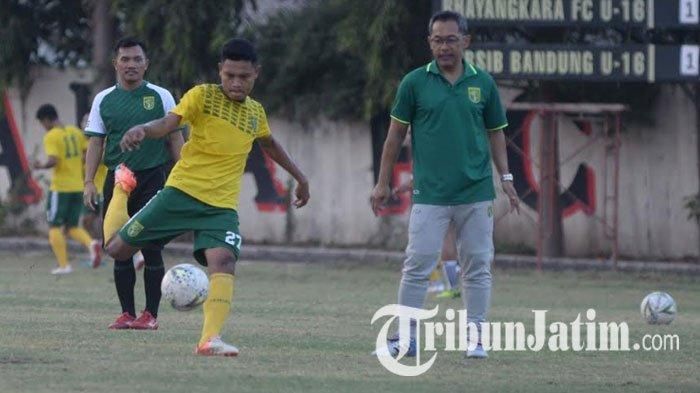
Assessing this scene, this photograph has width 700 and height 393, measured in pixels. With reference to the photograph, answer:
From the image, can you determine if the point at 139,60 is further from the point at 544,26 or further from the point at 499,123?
the point at 544,26

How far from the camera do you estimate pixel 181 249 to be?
23141 mm

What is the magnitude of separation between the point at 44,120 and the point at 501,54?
5902mm

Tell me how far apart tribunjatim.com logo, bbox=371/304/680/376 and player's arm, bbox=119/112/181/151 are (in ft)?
5.92

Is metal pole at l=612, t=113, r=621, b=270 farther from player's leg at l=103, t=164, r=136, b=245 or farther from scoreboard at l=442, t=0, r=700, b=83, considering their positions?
player's leg at l=103, t=164, r=136, b=245

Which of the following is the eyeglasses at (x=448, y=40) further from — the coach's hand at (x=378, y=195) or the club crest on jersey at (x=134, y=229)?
the club crest on jersey at (x=134, y=229)

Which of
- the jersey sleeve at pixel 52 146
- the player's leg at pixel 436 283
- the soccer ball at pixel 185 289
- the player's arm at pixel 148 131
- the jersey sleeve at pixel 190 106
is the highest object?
the jersey sleeve at pixel 190 106

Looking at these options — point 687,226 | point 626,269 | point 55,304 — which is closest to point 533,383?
point 55,304

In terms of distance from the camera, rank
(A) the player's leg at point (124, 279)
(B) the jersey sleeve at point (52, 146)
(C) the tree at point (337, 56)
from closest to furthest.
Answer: (A) the player's leg at point (124, 279) < (B) the jersey sleeve at point (52, 146) < (C) the tree at point (337, 56)

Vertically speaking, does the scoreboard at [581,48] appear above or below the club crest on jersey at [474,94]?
above

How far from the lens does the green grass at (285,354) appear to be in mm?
8453

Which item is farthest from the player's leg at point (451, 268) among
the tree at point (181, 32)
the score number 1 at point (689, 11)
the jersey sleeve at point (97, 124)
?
the tree at point (181, 32)

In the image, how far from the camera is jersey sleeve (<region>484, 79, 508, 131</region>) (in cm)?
986

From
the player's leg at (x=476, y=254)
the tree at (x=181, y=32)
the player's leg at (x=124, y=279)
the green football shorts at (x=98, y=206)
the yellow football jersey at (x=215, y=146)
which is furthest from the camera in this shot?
the tree at (x=181, y=32)

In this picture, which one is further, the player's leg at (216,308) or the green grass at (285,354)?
the player's leg at (216,308)
